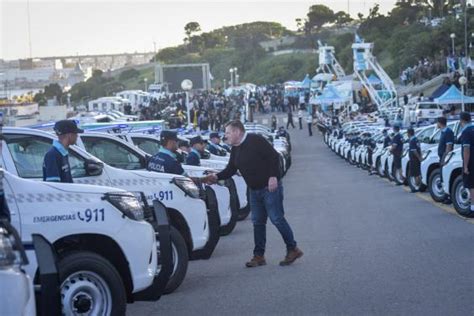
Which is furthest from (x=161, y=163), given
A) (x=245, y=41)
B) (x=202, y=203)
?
(x=245, y=41)

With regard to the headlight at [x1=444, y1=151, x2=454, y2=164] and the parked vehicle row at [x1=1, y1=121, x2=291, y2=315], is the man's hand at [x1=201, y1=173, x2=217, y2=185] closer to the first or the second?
the parked vehicle row at [x1=1, y1=121, x2=291, y2=315]

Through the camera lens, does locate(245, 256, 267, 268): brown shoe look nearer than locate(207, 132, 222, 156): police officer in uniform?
Yes

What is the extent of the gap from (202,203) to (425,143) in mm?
11473

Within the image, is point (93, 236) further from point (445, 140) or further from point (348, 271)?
point (445, 140)

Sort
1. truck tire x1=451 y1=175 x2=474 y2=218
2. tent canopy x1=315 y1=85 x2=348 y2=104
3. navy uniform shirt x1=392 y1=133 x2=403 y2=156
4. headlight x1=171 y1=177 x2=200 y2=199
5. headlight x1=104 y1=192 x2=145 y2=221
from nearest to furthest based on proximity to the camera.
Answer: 1. headlight x1=104 y1=192 x2=145 y2=221
2. headlight x1=171 y1=177 x2=200 y2=199
3. truck tire x1=451 y1=175 x2=474 y2=218
4. navy uniform shirt x1=392 y1=133 x2=403 y2=156
5. tent canopy x1=315 y1=85 x2=348 y2=104

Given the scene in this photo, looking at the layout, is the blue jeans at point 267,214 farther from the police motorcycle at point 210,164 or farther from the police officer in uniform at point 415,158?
the police officer in uniform at point 415,158

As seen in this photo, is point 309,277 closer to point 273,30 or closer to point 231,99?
point 231,99

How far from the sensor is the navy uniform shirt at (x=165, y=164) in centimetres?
1164

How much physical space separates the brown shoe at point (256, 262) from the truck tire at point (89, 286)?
384cm

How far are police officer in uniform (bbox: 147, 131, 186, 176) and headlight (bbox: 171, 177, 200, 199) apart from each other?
0.84 m

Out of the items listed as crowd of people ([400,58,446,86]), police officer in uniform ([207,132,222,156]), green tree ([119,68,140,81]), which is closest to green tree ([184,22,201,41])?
green tree ([119,68,140,81])

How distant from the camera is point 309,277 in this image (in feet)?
33.5

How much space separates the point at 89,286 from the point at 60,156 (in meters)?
1.87

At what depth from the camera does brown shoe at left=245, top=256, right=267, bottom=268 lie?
11195 mm
